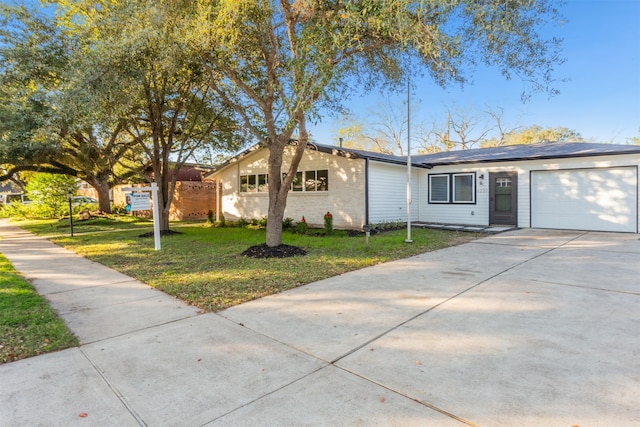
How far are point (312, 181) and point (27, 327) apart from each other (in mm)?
11065

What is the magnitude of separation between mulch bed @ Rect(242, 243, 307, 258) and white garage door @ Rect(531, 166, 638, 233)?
9.42 m

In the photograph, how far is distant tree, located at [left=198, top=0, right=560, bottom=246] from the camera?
227 inches

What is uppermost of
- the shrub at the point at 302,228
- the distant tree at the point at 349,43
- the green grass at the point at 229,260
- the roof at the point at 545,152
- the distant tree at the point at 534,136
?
the distant tree at the point at 534,136

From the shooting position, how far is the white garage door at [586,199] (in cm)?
1091

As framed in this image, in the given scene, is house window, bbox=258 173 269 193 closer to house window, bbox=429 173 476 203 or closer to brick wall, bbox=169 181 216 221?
brick wall, bbox=169 181 216 221

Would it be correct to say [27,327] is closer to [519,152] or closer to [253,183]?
[253,183]

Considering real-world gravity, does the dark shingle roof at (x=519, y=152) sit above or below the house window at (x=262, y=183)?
above

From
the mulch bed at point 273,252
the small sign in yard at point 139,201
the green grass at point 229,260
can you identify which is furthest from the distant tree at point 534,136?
the small sign in yard at point 139,201

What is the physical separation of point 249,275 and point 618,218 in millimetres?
12024

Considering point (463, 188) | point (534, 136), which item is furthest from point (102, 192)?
point (534, 136)

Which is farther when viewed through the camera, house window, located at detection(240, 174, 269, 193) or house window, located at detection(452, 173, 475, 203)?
house window, located at detection(240, 174, 269, 193)

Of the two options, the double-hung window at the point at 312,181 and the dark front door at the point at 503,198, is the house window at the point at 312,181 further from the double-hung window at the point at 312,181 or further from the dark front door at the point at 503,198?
the dark front door at the point at 503,198

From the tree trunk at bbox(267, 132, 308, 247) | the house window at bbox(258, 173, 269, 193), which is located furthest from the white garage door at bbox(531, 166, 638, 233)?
the house window at bbox(258, 173, 269, 193)

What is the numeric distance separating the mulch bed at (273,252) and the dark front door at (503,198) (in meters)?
8.67
